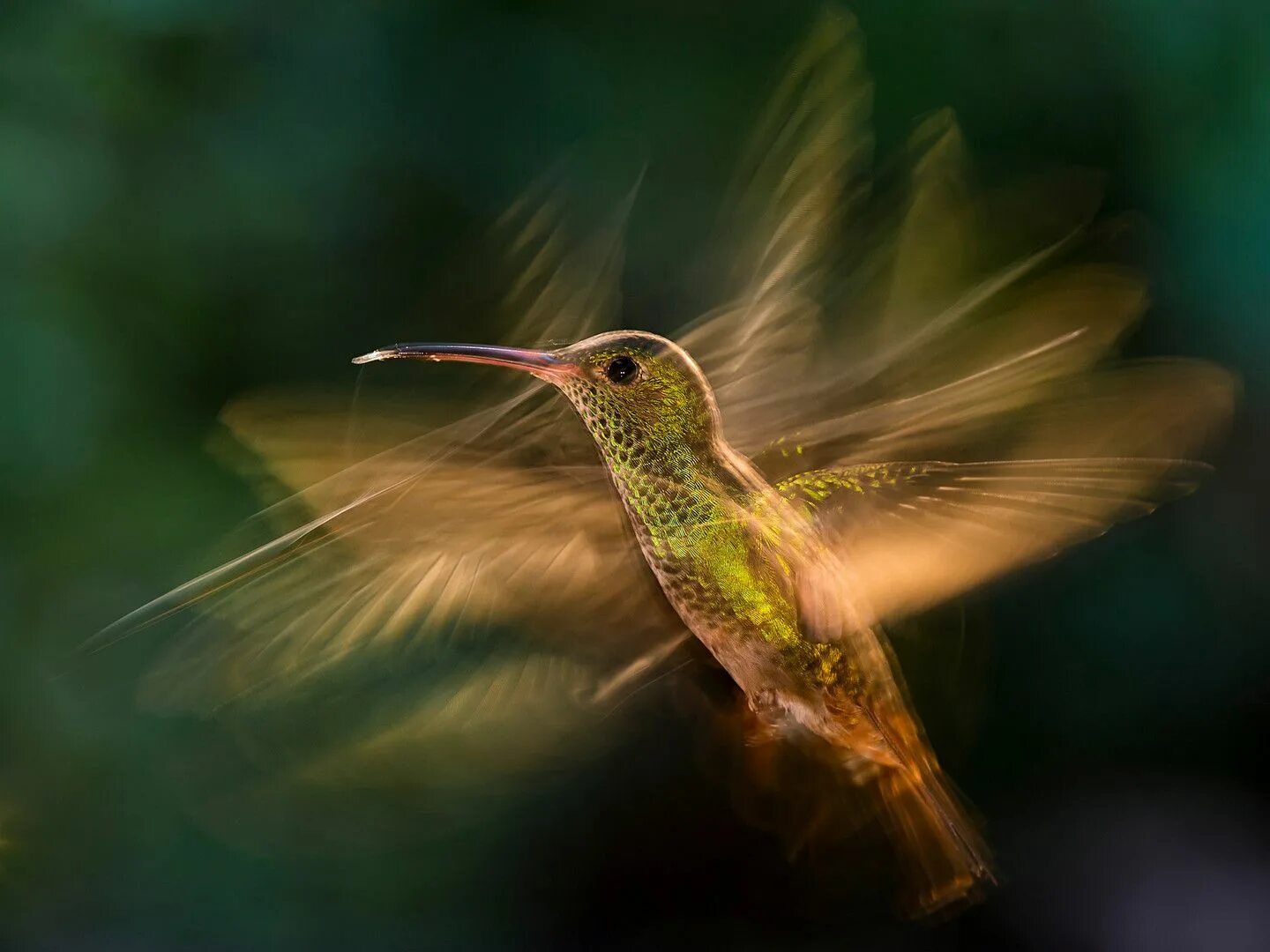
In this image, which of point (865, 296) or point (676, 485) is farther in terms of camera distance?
point (865, 296)

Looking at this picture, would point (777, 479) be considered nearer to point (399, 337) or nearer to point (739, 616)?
point (739, 616)

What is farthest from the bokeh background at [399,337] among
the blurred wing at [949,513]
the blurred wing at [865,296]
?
the blurred wing at [949,513]

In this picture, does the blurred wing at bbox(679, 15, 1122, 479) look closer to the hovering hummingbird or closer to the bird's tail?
the hovering hummingbird

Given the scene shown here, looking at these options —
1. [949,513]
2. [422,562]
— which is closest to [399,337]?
[422,562]

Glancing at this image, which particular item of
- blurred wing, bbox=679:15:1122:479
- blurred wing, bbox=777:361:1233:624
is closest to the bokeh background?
blurred wing, bbox=679:15:1122:479

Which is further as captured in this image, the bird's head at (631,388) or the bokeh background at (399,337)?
the bokeh background at (399,337)

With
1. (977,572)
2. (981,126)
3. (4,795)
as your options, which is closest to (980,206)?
(981,126)

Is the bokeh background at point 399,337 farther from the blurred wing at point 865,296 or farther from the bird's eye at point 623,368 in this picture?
the bird's eye at point 623,368

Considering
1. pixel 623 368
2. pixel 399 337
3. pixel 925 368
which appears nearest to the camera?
pixel 623 368

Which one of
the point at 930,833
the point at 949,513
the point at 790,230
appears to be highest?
the point at 790,230

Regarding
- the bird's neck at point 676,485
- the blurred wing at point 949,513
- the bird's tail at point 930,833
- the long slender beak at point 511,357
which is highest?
the long slender beak at point 511,357
